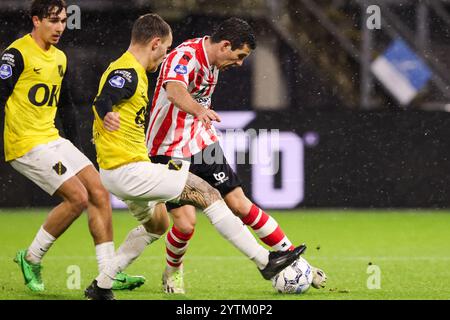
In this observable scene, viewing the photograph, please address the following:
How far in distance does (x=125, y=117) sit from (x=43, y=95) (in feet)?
3.32

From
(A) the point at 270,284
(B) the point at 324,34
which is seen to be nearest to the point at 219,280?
(A) the point at 270,284

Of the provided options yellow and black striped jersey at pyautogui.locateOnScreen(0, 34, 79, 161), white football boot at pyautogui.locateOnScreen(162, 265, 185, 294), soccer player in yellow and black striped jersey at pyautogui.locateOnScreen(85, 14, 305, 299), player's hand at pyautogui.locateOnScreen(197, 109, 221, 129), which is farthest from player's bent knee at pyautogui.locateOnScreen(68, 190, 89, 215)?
player's hand at pyautogui.locateOnScreen(197, 109, 221, 129)

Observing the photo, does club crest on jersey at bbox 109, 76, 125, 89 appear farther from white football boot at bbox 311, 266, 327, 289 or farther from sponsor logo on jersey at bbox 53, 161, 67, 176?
white football boot at bbox 311, 266, 327, 289

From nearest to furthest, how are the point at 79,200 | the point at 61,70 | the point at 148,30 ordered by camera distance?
the point at 148,30
the point at 79,200
the point at 61,70

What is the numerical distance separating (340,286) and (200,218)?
15.3 ft

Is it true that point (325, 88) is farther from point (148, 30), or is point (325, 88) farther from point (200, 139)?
point (148, 30)

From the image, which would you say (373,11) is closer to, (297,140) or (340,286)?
(297,140)

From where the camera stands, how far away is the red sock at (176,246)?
7258 mm

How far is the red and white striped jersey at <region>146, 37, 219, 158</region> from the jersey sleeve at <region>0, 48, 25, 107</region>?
0.84m

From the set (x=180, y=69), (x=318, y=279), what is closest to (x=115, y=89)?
(x=180, y=69)

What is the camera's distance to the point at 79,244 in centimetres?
995

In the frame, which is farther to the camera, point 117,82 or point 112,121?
point 117,82

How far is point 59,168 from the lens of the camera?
7148 millimetres

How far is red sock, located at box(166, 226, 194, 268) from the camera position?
23.8 feet
